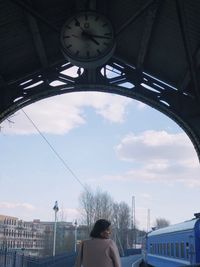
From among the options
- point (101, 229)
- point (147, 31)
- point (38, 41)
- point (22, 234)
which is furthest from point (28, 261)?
point (22, 234)

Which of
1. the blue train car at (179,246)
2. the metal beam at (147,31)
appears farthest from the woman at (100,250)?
the metal beam at (147,31)

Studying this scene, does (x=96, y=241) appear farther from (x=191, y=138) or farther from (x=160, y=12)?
(x=191, y=138)

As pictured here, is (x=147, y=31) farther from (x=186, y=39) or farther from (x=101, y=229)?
(x=101, y=229)

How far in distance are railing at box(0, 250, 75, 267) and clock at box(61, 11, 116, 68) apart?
10487 mm

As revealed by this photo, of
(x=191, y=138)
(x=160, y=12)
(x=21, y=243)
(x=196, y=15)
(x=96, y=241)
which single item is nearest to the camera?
(x=96, y=241)

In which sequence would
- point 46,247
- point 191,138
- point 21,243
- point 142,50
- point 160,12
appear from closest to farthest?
point 160,12 < point 142,50 < point 191,138 < point 46,247 < point 21,243

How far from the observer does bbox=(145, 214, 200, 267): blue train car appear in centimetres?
1345

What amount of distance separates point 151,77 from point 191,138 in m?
2.30

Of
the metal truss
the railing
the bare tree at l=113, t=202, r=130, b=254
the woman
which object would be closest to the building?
the bare tree at l=113, t=202, r=130, b=254

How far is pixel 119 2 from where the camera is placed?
465 inches

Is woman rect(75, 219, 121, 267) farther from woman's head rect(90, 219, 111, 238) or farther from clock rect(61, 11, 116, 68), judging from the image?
clock rect(61, 11, 116, 68)

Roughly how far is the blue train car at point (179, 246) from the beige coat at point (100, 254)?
4.56 metres

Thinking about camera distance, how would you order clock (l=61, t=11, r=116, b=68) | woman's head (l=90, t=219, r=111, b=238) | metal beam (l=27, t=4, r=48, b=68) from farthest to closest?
metal beam (l=27, t=4, r=48, b=68)
clock (l=61, t=11, r=116, b=68)
woman's head (l=90, t=219, r=111, b=238)

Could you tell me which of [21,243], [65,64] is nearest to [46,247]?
[21,243]
